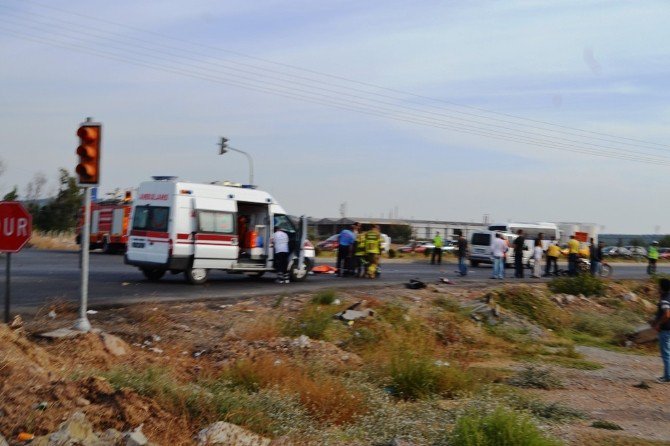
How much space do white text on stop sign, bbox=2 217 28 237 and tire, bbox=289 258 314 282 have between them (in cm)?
1191

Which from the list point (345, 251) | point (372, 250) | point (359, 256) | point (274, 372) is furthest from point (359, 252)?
point (274, 372)

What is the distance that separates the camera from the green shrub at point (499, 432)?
7.44 m

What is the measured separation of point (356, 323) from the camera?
50.5 ft

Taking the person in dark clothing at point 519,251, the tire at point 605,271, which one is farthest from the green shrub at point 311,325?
the tire at point 605,271

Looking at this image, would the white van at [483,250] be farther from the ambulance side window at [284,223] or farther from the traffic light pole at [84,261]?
the traffic light pole at [84,261]

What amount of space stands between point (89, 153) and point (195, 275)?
33.4 ft

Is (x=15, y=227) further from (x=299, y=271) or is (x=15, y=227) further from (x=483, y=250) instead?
(x=483, y=250)

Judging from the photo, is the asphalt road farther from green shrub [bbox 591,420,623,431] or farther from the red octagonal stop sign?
green shrub [bbox 591,420,623,431]

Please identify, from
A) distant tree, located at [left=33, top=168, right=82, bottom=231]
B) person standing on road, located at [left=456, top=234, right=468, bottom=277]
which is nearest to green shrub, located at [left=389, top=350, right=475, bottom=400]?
person standing on road, located at [left=456, top=234, right=468, bottom=277]

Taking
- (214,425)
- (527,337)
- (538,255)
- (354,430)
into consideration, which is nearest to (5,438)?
(214,425)

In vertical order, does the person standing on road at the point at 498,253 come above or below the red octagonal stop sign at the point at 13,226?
below

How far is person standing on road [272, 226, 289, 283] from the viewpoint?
22.9 meters

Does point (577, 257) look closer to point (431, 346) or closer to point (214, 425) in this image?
point (431, 346)

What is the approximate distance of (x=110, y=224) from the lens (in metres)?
38.6
